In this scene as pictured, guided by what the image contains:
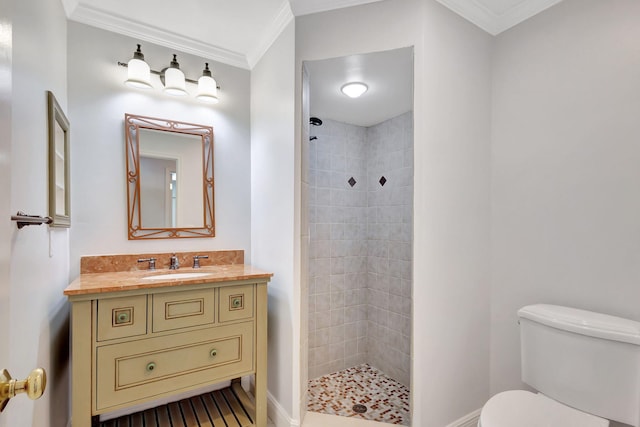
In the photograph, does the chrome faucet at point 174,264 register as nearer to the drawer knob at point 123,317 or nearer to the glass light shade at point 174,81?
the drawer knob at point 123,317

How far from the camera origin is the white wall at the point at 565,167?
146 cm

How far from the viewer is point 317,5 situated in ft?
5.73

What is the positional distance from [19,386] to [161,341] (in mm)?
1120

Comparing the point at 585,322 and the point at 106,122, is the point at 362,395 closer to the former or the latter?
the point at 585,322

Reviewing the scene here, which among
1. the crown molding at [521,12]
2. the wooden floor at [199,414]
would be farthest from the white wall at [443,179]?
the wooden floor at [199,414]

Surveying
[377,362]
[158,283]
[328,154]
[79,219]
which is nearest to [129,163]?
[79,219]

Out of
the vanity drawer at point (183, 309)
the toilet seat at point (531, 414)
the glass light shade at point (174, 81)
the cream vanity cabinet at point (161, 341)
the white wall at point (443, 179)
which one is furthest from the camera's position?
the glass light shade at point (174, 81)

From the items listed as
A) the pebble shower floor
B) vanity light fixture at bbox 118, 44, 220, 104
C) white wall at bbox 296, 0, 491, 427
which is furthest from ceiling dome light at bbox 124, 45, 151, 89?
the pebble shower floor

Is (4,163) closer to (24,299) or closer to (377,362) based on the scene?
(24,299)

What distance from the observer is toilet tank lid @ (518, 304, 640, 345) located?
1280 millimetres

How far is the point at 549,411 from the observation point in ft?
4.37

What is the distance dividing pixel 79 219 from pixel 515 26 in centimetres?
286

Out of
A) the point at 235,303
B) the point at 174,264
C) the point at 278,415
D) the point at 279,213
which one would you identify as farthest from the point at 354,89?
the point at 278,415

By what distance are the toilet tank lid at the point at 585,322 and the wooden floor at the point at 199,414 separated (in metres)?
1.72
